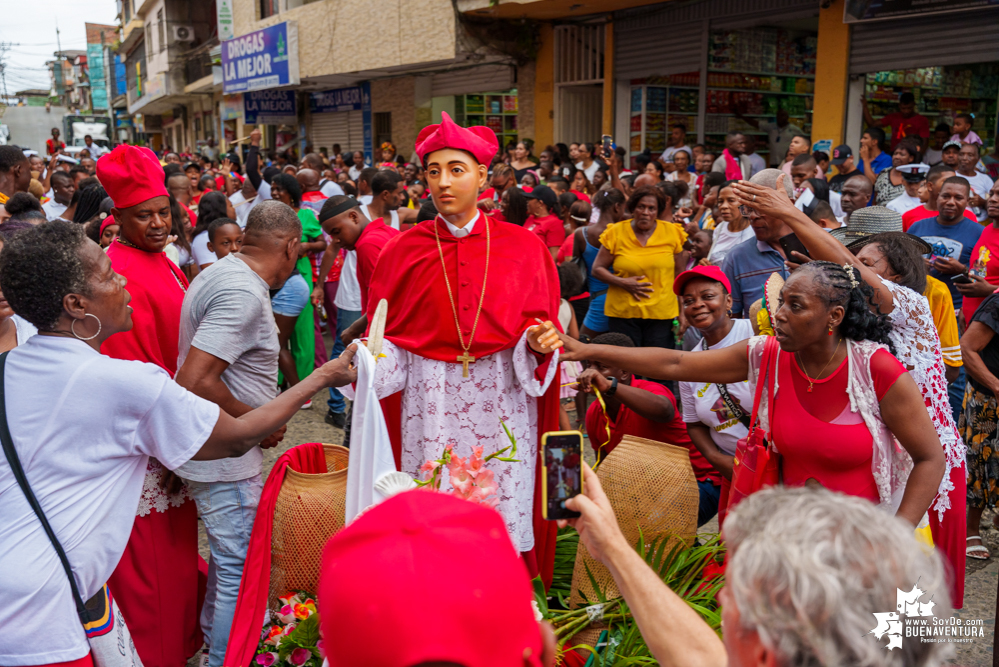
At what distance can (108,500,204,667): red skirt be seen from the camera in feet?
10.2

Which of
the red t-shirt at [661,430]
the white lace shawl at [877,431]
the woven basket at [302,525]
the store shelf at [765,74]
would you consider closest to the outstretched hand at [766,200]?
the white lace shawl at [877,431]

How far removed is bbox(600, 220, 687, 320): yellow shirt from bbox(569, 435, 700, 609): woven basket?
266cm

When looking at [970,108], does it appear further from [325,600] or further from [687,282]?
[325,600]

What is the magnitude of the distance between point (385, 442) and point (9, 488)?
46.1 inches

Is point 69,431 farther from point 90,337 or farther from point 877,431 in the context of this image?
point 877,431

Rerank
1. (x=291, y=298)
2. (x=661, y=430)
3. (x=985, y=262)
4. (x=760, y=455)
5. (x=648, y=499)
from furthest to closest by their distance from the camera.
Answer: (x=291, y=298) < (x=985, y=262) < (x=661, y=430) < (x=648, y=499) < (x=760, y=455)

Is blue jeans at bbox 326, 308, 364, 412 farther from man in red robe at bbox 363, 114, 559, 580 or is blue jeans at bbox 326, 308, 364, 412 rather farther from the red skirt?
the red skirt

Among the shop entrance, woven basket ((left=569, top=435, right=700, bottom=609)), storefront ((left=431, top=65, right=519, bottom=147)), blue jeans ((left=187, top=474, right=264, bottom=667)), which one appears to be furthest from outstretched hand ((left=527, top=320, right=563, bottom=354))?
storefront ((left=431, top=65, right=519, bottom=147))

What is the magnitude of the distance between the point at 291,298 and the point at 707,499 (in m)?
3.55

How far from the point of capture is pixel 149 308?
321cm

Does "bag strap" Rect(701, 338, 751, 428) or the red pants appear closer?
the red pants

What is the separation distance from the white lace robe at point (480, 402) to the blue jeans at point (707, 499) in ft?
3.54

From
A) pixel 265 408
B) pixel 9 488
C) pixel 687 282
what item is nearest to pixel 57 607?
pixel 9 488

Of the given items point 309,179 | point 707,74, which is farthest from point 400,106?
point 309,179
